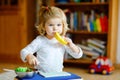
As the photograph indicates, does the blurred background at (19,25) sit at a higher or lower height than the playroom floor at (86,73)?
higher

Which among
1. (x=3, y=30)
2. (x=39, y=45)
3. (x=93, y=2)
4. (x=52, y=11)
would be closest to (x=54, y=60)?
(x=39, y=45)

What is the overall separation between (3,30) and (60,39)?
2.48 m

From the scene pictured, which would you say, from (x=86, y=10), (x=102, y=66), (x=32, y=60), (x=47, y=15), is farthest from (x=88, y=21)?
(x=32, y=60)

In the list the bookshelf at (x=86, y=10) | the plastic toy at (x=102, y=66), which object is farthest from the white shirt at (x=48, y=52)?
the bookshelf at (x=86, y=10)

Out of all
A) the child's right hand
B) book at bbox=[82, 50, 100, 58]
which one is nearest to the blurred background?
book at bbox=[82, 50, 100, 58]

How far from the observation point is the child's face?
138cm

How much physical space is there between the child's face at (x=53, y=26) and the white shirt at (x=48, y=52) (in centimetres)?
6

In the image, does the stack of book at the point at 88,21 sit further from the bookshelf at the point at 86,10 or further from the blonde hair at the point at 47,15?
the blonde hair at the point at 47,15

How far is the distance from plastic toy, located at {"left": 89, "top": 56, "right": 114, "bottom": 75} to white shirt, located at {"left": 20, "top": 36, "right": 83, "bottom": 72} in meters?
1.56

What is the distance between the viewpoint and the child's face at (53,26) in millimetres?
1380

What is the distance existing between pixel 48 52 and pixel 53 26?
147 millimetres

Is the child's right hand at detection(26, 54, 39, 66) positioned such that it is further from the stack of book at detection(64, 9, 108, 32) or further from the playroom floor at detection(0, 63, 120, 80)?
the stack of book at detection(64, 9, 108, 32)

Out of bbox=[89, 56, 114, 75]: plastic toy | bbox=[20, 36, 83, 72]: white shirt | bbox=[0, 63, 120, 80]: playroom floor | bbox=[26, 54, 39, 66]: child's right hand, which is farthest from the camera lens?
bbox=[89, 56, 114, 75]: plastic toy

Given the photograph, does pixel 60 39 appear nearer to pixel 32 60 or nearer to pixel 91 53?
pixel 32 60
